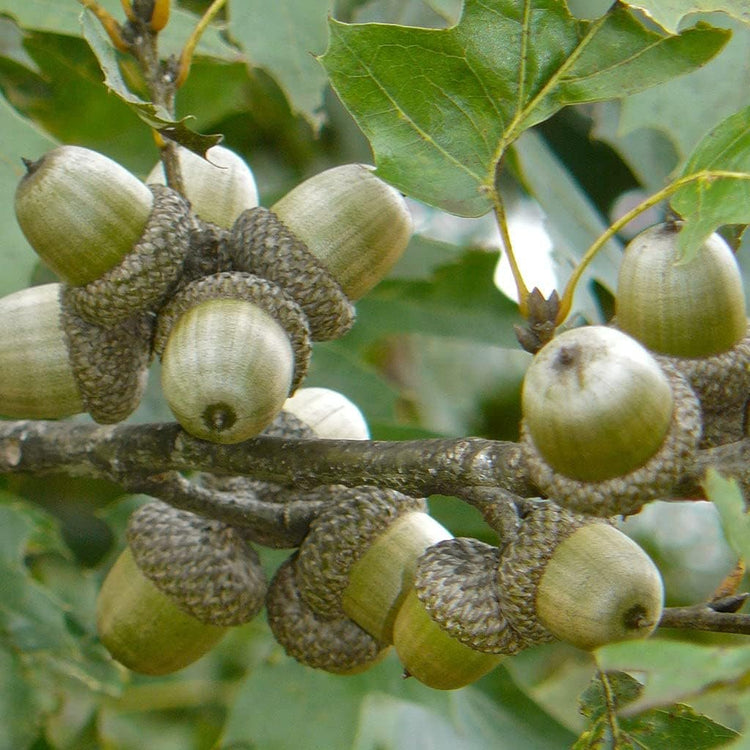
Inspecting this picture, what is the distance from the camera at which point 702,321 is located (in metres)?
1.23

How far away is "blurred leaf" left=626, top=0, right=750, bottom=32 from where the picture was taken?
4.22ft

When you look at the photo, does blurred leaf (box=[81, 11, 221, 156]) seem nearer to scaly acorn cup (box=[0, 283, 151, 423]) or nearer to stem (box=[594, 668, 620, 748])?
scaly acorn cup (box=[0, 283, 151, 423])

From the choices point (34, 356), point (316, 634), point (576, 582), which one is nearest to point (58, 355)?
point (34, 356)

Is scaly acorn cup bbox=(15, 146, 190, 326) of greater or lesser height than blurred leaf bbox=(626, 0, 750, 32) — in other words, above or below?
below

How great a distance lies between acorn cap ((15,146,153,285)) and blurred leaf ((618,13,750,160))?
37.7 inches

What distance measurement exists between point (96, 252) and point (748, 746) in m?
0.96

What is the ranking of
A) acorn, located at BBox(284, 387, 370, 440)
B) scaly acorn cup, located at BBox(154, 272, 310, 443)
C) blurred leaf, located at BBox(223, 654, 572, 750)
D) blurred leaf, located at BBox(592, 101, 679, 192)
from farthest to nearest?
blurred leaf, located at BBox(592, 101, 679, 192) → blurred leaf, located at BBox(223, 654, 572, 750) → acorn, located at BBox(284, 387, 370, 440) → scaly acorn cup, located at BBox(154, 272, 310, 443)

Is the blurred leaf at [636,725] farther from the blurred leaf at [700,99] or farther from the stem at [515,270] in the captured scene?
the blurred leaf at [700,99]

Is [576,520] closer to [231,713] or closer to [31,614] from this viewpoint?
[231,713]

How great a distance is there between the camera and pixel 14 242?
171 cm

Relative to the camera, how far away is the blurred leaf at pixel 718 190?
3.76ft

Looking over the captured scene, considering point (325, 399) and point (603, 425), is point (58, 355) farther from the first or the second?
point (603, 425)

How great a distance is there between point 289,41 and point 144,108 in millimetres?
850

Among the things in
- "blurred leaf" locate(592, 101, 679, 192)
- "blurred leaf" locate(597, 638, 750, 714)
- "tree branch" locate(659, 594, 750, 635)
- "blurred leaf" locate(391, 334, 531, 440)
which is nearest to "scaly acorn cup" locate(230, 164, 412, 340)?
"tree branch" locate(659, 594, 750, 635)
